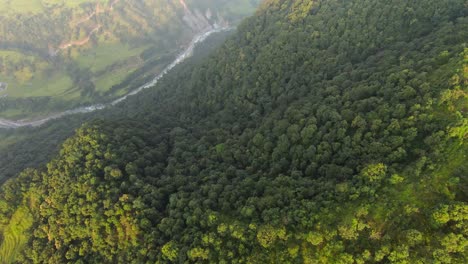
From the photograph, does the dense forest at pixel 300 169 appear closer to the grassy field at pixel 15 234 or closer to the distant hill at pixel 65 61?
the grassy field at pixel 15 234

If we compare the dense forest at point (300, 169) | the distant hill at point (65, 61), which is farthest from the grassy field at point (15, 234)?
the distant hill at point (65, 61)

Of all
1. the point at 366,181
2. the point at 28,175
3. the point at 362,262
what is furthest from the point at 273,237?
the point at 28,175

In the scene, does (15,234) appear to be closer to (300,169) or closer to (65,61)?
(300,169)

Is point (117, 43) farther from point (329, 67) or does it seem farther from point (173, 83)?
point (329, 67)

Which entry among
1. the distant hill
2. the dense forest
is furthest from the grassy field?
the distant hill

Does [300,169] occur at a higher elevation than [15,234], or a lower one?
lower

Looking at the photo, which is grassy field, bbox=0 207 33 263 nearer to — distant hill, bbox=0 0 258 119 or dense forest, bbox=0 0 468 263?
dense forest, bbox=0 0 468 263

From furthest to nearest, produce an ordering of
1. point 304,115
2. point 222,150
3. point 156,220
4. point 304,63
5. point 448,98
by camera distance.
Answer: point 304,63 < point 222,150 < point 304,115 < point 156,220 < point 448,98

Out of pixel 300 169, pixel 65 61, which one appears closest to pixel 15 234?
pixel 300 169
